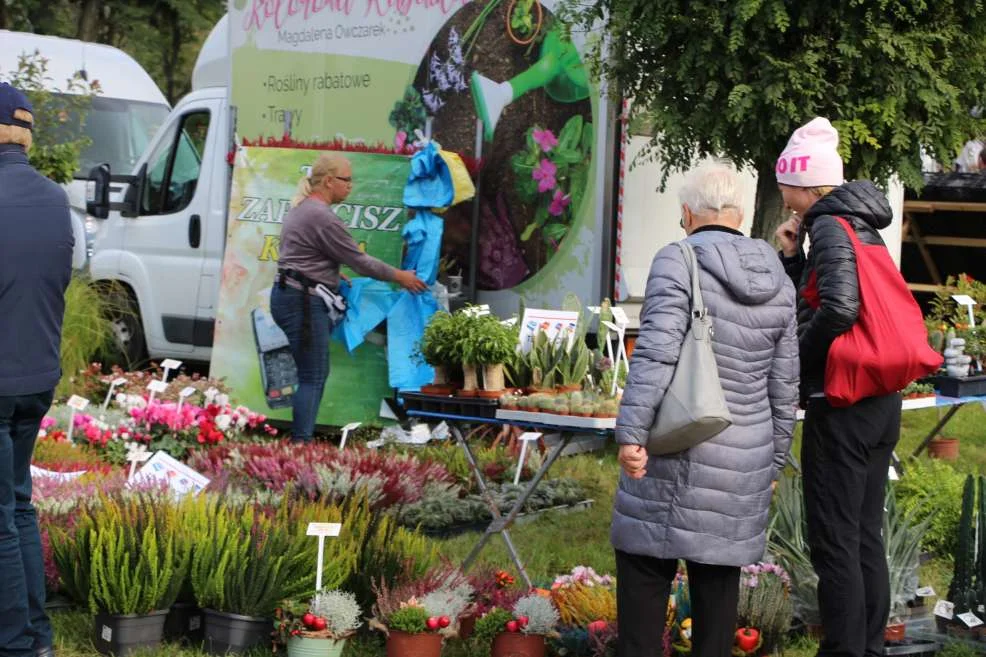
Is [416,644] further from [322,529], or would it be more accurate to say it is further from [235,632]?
[235,632]

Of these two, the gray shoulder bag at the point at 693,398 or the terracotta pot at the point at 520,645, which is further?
the terracotta pot at the point at 520,645

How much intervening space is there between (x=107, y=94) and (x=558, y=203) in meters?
7.69

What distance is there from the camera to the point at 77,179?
1317 centimetres

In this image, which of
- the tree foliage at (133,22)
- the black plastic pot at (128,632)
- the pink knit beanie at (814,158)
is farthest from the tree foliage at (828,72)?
the tree foliage at (133,22)

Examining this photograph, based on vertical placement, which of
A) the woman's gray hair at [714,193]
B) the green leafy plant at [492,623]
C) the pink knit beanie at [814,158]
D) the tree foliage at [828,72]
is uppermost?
the tree foliage at [828,72]

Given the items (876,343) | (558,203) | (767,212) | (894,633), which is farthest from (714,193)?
(558,203)

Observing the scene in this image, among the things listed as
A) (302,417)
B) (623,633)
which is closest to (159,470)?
(302,417)

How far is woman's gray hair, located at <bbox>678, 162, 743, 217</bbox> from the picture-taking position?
13.5 feet

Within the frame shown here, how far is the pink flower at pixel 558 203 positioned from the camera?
28.4ft

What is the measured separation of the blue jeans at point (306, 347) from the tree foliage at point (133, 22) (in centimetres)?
1549

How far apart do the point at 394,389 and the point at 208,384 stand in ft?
4.02

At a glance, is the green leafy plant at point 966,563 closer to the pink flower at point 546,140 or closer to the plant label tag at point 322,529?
the plant label tag at point 322,529

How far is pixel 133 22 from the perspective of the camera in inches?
977

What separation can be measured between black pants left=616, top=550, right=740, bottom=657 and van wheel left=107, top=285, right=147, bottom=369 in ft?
27.0
